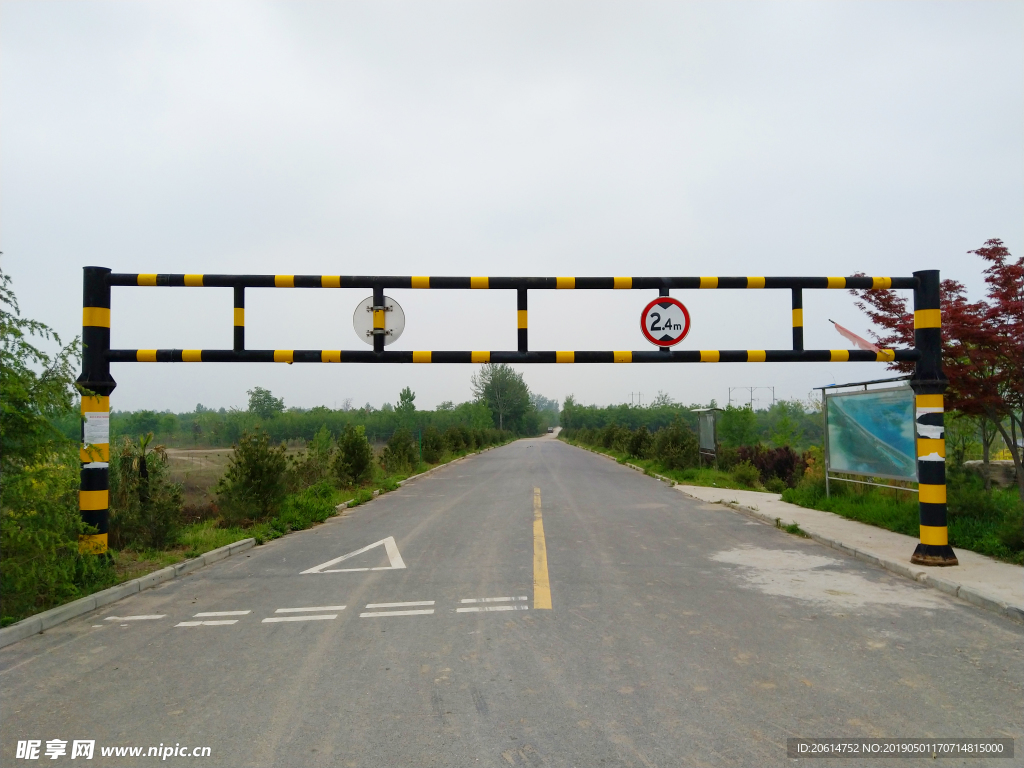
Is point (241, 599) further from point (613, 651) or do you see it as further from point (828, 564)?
point (828, 564)

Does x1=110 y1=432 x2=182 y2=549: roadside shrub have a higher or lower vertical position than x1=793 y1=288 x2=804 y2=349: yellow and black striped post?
lower

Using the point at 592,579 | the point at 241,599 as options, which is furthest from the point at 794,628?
the point at 241,599

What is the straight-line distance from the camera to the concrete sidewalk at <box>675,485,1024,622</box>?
21.7ft

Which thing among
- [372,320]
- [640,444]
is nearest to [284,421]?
[640,444]

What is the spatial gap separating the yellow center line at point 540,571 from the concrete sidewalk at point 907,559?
166 inches

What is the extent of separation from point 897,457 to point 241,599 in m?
9.74

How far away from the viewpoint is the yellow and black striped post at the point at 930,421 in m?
8.12

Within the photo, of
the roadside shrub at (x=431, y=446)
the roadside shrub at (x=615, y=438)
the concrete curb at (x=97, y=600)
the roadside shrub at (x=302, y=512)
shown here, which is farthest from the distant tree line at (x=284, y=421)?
the concrete curb at (x=97, y=600)

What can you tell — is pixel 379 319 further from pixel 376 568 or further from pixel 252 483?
pixel 252 483

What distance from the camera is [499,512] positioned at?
46.2 feet

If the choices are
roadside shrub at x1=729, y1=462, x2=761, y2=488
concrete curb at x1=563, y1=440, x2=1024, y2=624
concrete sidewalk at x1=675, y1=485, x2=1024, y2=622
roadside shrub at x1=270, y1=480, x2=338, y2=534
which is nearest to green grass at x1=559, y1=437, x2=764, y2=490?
roadside shrub at x1=729, y1=462, x2=761, y2=488

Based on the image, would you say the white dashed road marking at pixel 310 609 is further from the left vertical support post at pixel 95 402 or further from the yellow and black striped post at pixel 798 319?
the yellow and black striped post at pixel 798 319

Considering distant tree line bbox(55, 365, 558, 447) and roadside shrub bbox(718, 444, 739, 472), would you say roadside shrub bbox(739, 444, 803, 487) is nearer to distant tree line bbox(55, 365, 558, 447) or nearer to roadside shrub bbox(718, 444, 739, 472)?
roadside shrub bbox(718, 444, 739, 472)

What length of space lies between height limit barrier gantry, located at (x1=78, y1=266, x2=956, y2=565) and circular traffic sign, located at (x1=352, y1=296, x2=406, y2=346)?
0.07m
